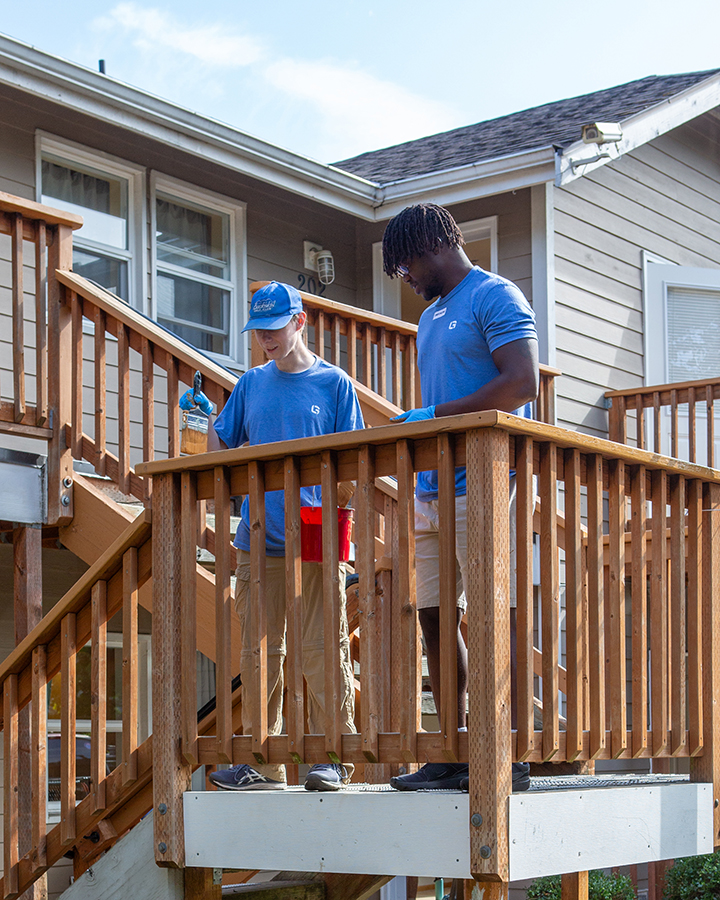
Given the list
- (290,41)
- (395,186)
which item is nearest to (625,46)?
(290,41)

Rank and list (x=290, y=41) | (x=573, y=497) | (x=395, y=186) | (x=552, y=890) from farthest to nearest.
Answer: (x=290, y=41) < (x=395, y=186) < (x=552, y=890) < (x=573, y=497)

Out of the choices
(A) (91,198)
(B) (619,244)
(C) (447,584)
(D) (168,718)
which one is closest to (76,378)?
(D) (168,718)

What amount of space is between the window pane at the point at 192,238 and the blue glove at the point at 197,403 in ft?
12.1

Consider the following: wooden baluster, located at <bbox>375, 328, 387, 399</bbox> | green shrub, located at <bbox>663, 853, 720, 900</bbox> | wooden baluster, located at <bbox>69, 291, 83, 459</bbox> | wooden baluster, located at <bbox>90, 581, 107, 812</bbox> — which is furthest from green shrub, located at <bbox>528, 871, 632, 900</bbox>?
wooden baluster, located at <bbox>90, 581, 107, 812</bbox>

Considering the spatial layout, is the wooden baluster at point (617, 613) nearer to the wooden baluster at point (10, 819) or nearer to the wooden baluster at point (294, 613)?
the wooden baluster at point (294, 613)

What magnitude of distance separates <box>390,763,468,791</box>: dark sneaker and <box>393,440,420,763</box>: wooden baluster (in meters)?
0.16

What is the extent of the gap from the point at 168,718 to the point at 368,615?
0.73 metres

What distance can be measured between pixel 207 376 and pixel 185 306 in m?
3.38

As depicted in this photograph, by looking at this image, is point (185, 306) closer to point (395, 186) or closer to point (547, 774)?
point (395, 186)

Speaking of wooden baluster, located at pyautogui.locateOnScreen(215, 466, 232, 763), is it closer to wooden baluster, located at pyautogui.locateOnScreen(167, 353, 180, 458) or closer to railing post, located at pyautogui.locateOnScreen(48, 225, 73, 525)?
wooden baluster, located at pyautogui.locateOnScreen(167, 353, 180, 458)

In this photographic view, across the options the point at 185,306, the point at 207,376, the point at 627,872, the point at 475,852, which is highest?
the point at 185,306

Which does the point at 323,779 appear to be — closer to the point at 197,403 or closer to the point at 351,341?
the point at 197,403

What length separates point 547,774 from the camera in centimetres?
473

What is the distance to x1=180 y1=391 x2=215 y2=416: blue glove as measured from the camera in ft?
14.8
